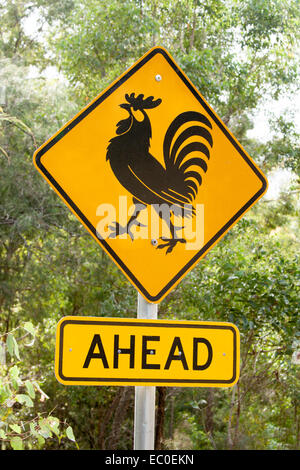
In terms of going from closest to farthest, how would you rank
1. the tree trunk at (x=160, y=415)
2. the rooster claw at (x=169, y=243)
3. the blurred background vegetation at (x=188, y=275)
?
1. the rooster claw at (x=169, y=243)
2. the blurred background vegetation at (x=188, y=275)
3. the tree trunk at (x=160, y=415)

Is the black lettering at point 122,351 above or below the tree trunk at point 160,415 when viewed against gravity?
above

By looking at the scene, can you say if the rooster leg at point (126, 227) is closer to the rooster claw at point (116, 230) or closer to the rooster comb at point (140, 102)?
the rooster claw at point (116, 230)

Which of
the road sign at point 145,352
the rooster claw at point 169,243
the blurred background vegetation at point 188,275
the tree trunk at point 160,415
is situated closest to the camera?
the road sign at point 145,352

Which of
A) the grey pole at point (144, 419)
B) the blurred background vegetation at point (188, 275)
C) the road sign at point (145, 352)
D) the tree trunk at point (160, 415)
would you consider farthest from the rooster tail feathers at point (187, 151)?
the tree trunk at point (160, 415)

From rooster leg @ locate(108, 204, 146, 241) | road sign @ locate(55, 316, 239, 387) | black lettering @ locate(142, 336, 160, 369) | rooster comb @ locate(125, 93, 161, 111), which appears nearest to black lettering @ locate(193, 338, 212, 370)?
road sign @ locate(55, 316, 239, 387)

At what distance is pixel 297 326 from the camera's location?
18.7 feet

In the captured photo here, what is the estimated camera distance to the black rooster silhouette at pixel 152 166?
1.78 meters

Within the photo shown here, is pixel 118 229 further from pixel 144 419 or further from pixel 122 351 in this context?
pixel 144 419

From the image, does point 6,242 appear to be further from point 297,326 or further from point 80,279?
point 297,326

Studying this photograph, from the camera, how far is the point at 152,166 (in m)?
1.81

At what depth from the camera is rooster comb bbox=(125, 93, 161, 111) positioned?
6.04 ft

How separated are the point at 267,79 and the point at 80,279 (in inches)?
182

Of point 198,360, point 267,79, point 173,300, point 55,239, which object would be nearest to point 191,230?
point 198,360

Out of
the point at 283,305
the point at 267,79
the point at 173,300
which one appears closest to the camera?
the point at 283,305
